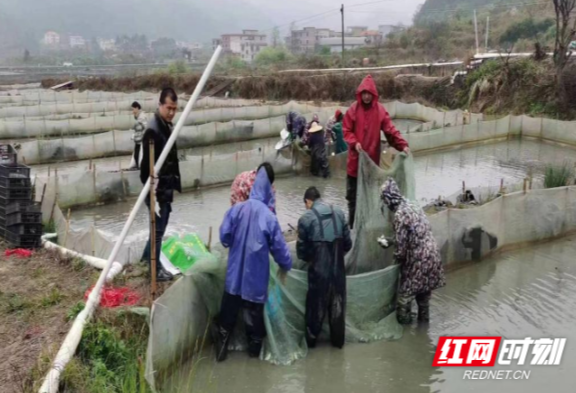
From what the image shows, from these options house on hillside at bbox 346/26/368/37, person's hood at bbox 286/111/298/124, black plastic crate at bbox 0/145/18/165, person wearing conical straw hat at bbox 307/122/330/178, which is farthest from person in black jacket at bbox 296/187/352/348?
house on hillside at bbox 346/26/368/37

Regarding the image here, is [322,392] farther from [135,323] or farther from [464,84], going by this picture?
[464,84]

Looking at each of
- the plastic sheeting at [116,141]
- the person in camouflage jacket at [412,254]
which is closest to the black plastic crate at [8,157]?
the plastic sheeting at [116,141]

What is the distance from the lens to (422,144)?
553 inches

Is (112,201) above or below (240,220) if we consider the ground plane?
below

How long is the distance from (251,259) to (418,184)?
7030mm

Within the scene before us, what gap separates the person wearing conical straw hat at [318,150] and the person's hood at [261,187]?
6.59 m

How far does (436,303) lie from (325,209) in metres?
1.83

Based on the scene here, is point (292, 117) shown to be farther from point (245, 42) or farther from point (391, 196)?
point (245, 42)

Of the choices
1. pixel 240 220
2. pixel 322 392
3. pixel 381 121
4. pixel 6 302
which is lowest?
pixel 322 392

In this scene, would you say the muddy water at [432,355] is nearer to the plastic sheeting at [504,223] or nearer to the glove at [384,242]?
the plastic sheeting at [504,223]

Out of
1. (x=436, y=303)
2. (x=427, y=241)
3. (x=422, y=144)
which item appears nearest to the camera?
(x=427, y=241)

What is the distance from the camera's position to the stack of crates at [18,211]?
6293 millimetres

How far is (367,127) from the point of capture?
6.52 metres

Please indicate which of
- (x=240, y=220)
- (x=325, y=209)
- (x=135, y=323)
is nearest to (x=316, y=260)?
(x=325, y=209)
